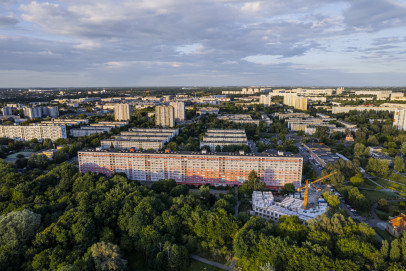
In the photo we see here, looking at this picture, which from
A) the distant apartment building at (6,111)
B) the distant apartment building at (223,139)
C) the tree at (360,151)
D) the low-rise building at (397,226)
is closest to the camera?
the low-rise building at (397,226)

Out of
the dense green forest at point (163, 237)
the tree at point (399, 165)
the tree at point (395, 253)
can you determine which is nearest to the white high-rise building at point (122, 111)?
the dense green forest at point (163, 237)

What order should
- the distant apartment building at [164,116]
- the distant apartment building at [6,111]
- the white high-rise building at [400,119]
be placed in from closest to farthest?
1. the white high-rise building at [400,119]
2. the distant apartment building at [164,116]
3. the distant apartment building at [6,111]

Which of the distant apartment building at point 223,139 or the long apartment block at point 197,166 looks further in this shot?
the distant apartment building at point 223,139

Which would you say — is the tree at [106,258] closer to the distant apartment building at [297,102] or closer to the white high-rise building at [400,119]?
the white high-rise building at [400,119]

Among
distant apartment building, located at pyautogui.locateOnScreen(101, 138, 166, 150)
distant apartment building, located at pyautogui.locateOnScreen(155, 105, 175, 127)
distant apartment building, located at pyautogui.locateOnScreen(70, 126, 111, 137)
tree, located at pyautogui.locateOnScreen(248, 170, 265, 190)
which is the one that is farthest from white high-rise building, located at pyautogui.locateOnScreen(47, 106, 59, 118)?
tree, located at pyautogui.locateOnScreen(248, 170, 265, 190)

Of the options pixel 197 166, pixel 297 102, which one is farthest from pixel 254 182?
pixel 297 102

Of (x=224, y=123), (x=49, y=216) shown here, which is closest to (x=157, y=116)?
(x=224, y=123)
